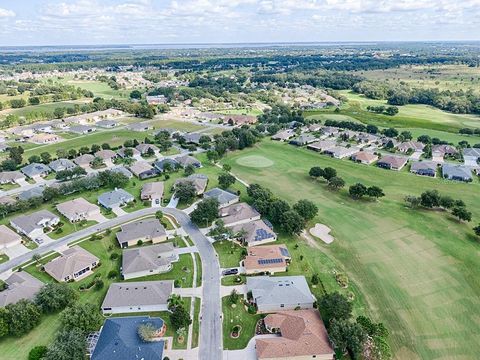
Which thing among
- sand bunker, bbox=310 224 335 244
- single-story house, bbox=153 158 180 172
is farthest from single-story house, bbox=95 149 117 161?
sand bunker, bbox=310 224 335 244

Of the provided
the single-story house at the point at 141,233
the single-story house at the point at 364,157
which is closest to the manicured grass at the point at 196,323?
the single-story house at the point at 141,233

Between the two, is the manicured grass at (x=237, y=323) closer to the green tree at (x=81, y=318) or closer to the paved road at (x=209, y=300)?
the paved road at (x=209, y=300)

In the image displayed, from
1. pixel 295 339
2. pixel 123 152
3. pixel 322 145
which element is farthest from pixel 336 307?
pixel 123 152

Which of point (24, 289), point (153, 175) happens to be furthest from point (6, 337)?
point (153, 175)

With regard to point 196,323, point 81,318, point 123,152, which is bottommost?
point 123,152

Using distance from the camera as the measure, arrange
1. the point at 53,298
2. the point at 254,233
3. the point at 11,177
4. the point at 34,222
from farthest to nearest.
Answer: the point at 11,177 → the point at 34,222 → the point at 254,233 → the point at 53,298

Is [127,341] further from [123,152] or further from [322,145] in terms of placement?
[322,145]
